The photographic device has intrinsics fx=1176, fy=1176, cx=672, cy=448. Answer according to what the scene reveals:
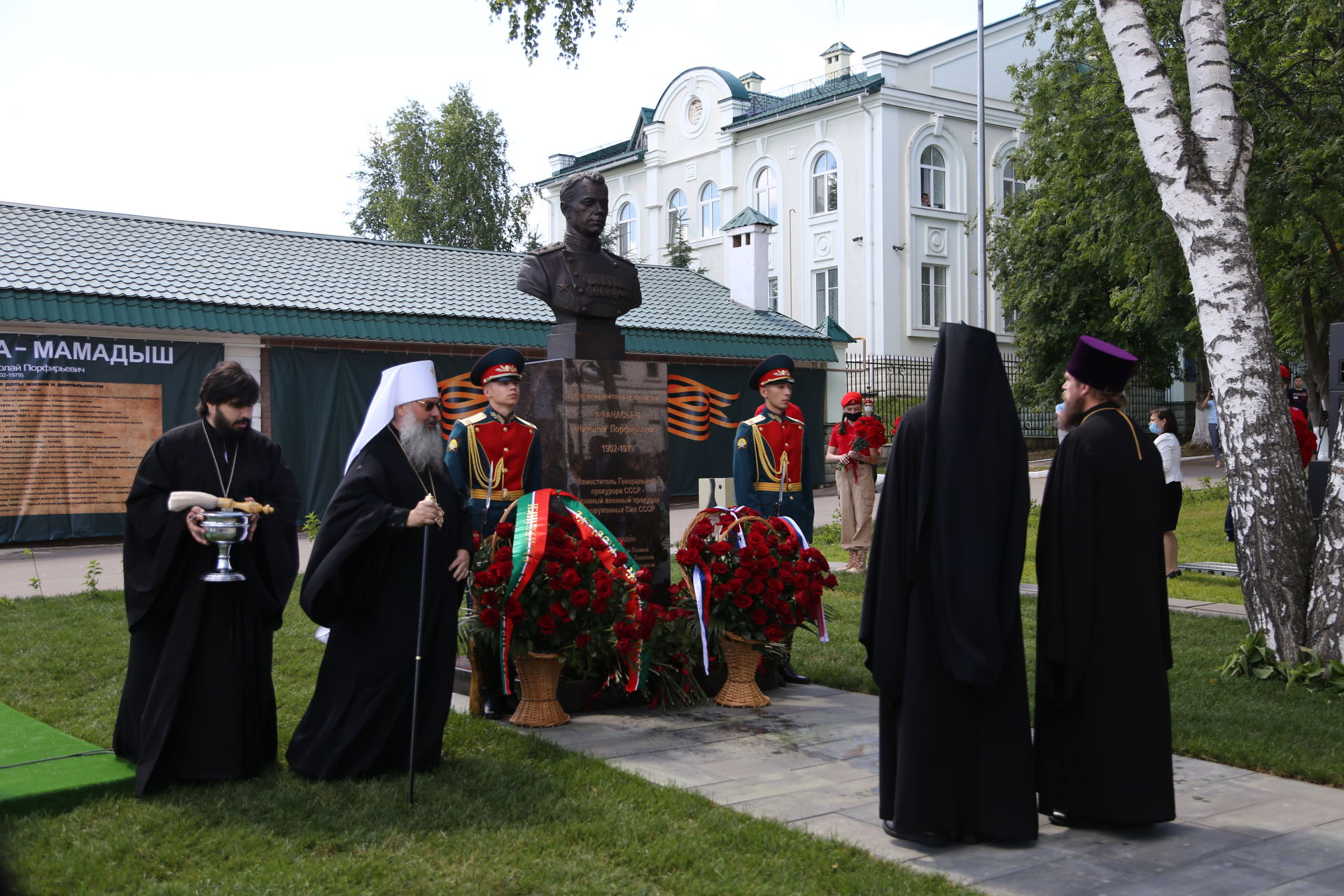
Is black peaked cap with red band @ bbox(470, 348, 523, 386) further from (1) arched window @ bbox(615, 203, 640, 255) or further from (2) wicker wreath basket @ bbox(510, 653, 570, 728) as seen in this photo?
(1) arched window @ bbox(615, 203, 640, 255)

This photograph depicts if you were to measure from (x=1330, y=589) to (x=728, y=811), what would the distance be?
173 inches

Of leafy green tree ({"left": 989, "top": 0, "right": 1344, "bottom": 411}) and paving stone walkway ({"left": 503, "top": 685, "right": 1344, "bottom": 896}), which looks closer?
paving stone walkway ({"left": 503, "top": 685, "right": 1344, "bottom": 896})

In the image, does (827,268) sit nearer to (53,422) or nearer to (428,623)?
(53,422)

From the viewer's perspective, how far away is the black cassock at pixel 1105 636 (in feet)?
14.8

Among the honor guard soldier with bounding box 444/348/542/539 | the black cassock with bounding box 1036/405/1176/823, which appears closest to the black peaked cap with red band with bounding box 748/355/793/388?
the honor guard soldier with bounding box 444/348/542/539

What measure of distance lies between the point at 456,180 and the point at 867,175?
16041 mm

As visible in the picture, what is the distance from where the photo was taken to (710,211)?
36906 millimetres

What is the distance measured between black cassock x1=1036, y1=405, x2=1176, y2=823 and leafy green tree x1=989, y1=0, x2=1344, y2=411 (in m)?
10.3

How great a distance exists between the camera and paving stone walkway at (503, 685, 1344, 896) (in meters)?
4.10

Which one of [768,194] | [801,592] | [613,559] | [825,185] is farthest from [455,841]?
[768,194]

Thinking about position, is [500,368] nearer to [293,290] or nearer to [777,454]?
[777,454]

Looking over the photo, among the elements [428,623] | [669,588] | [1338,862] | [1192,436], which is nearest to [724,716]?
[669,588]

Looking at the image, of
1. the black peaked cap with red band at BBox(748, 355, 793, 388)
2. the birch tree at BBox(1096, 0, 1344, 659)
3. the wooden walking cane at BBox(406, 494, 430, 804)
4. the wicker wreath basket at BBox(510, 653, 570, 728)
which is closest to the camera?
the wooden walking cane at BBox(406, 494, 430, 804)

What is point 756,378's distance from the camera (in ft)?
28.9
